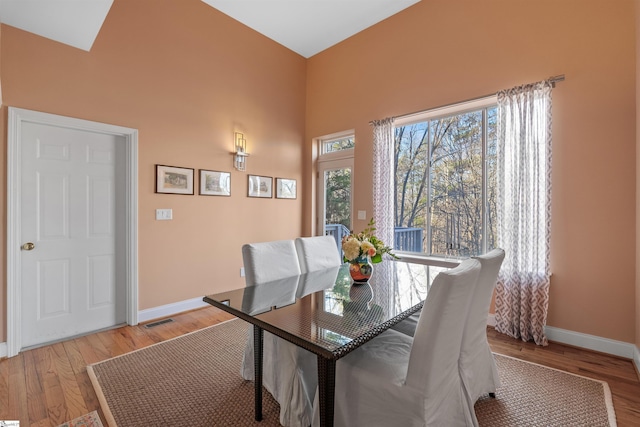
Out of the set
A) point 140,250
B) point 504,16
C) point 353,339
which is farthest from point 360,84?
point 353,339

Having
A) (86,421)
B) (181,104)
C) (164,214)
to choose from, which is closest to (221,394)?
(86,421)

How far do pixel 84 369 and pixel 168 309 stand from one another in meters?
1.11

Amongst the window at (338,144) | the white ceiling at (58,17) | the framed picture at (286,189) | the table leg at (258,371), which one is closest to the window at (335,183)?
the window at (338,144)

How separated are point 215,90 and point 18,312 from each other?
2999 mm

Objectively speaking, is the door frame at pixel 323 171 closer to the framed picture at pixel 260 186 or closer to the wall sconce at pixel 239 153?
the framed picture at pixel 260 186

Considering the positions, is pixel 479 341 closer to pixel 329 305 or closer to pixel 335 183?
pixel 329 305

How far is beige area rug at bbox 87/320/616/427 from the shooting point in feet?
5.56

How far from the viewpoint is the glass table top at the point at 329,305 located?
4.12 feet

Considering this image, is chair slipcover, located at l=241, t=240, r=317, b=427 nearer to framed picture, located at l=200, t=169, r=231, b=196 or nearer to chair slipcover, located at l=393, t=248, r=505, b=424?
chair slipcover, located at l=393, t=248, r=505, b=424

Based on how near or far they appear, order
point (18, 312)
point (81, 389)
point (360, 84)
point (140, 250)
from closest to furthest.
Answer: point (81, 389) → point (18, 312) → point (140, 250) → point (360, 84)

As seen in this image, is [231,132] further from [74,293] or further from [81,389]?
[81,389]

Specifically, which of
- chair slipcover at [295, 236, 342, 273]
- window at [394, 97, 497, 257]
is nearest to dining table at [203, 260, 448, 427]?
chair slipcover at [295, 236, 342, 273]

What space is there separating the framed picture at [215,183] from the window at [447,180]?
2.26 meters

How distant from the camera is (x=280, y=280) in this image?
2.17 meters
